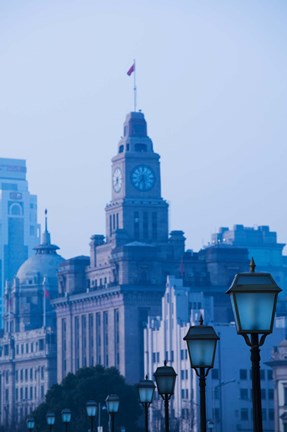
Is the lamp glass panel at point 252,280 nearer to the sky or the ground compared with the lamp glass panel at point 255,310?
nearer to the sky

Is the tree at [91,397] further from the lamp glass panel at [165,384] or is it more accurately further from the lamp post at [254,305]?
the lamp post at [254,305]

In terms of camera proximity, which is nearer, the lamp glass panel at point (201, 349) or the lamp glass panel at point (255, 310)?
the lamp glass panel at point (255, 310)

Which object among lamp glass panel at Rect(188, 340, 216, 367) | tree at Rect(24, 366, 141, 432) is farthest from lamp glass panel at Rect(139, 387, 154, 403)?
tree at Rect(24, 366, 141, 432)

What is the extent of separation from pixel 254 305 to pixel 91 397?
167 m

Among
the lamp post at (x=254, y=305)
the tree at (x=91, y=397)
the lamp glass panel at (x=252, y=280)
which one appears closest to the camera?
the lamp post at (x=254, y=305)

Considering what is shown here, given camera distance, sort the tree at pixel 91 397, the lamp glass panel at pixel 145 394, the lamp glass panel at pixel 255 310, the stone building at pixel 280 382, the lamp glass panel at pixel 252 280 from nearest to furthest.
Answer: the lamp glass panel at pixel 255 310 < the lamp glass panel at pixel 252 280 < the lamp glass panel at pixel 145 394 < the stone building at pixel 280 382 < the tree at pixel 91 397

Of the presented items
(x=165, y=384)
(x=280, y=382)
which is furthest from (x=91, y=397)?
(x=165, y=384)

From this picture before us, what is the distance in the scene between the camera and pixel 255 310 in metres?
22.8

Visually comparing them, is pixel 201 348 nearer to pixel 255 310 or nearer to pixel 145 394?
pixel 255 310

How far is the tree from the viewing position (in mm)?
184625

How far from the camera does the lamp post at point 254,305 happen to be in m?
22.6

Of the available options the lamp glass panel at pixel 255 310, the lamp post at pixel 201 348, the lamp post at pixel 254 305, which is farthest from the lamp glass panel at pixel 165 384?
the lamp glass panel at pixel 255 310

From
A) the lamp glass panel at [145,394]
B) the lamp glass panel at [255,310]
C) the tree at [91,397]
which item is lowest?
the lamp glass panel at [255,310]

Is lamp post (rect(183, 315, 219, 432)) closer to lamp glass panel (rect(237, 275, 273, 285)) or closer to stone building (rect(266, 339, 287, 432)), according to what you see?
lamp glass panel (rect(237, 275, 273, 285))
